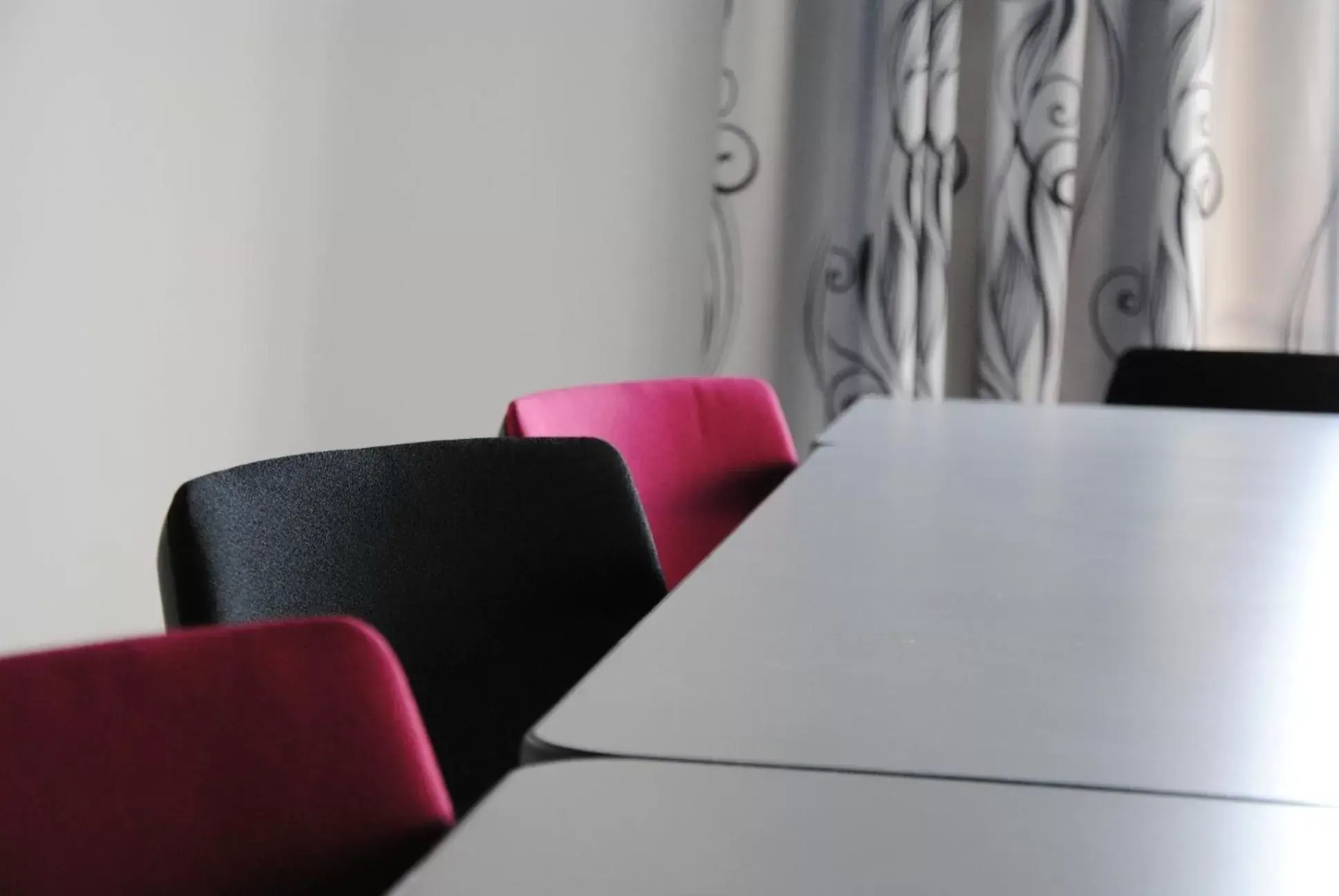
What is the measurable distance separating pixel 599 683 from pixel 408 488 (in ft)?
1.58

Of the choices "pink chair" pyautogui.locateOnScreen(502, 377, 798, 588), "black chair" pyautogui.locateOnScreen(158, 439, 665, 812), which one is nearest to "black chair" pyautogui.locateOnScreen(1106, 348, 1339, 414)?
"pink chair" pyautogui.locateOnScreen(502, 377, 798, 588)

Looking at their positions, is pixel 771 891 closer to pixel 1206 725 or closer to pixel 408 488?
pixel 1206 725

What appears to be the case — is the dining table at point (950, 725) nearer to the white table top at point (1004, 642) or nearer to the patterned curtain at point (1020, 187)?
the white table top at point (1004, 642)

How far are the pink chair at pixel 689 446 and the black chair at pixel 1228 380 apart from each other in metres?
0.80

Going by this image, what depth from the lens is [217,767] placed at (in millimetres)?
590

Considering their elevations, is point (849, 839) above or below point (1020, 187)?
below

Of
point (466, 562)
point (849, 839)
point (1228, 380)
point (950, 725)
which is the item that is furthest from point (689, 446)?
point (849, 839)

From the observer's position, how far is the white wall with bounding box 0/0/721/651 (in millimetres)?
2674

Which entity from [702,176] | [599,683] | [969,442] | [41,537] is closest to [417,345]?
[702,176]

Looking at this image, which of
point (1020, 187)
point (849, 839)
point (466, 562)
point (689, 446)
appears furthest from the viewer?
point (1020, 187)

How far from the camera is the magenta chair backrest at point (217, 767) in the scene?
55cm

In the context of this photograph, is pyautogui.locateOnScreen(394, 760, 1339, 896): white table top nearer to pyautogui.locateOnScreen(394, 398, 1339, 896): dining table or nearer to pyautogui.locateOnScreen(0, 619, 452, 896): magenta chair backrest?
pyautogui.locateOnScreen(394, 398, 1339, 896): dining table

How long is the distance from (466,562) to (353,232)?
2230 mm

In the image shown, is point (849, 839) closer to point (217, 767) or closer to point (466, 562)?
point (217, 767)
